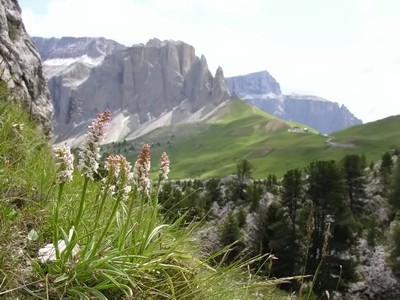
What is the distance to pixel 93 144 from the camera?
4.06 meters

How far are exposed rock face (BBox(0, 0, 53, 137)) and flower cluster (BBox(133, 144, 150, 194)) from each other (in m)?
13.0

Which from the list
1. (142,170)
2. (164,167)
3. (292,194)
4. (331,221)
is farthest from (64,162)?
(292,194)

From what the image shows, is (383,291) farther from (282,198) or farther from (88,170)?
(88,170)

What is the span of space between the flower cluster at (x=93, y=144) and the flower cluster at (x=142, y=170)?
1.77ft

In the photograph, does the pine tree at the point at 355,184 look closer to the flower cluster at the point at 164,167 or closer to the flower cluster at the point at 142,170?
the flower cluster at the point at 164,167

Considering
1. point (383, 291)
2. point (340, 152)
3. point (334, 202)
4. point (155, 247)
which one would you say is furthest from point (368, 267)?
point (340, 152)

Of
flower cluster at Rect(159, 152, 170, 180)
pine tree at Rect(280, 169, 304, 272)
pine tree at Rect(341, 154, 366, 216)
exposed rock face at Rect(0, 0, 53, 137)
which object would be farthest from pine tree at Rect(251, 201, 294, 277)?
flower cluster at Rect(159, 152, 170, 180)

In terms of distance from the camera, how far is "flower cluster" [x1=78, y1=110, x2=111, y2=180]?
4035mm

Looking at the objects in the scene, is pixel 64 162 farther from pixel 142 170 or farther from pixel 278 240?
pixel 278 240

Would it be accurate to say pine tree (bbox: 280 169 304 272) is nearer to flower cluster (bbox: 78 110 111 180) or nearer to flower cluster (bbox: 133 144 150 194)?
flower cluster (bbox: 133 144 150 194)

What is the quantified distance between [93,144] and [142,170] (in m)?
0.74

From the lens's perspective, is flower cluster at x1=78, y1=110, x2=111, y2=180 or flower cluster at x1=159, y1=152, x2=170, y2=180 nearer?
flower cluster at x1=78, y1=110, x2=111, y2=180

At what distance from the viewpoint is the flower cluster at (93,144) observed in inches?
159

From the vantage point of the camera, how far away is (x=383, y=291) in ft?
166
